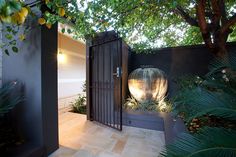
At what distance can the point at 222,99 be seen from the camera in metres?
1.25

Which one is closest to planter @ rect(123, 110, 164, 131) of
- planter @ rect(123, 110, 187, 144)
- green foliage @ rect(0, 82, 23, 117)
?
planter @ rect(123, 110, 187, 144)

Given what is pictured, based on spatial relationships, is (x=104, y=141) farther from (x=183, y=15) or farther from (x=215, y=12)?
(x=215, y=12)

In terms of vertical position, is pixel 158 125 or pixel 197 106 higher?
pixel 197 106

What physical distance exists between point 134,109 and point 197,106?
2.26 metres

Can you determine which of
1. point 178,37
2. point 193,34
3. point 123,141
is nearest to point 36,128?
point 123,141

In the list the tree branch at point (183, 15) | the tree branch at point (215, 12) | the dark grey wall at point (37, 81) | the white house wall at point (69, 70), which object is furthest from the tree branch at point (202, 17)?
the white house wall at point (69, 70)

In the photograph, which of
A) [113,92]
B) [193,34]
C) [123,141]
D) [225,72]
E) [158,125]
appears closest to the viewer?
[225,72]

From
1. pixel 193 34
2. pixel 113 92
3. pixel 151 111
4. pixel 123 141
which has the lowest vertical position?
pixel 123 141

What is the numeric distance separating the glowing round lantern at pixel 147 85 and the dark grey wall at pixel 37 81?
218 cm

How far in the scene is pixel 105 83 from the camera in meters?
3.38

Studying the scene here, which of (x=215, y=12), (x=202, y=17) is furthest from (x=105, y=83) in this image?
→ (x=215, y=12)

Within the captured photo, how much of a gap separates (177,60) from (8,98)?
3986 millimetres

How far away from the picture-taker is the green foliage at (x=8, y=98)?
65.6 inches

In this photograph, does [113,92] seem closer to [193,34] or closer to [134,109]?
[134,109]
